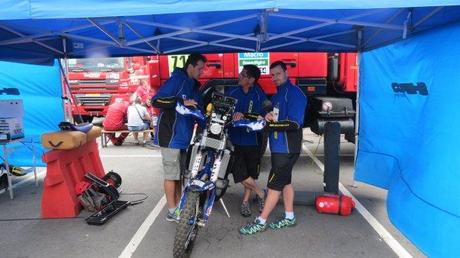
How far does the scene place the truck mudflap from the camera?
6219 mm

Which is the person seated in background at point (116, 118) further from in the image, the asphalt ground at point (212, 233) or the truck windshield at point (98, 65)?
the asphalt ground at point (212, 233)

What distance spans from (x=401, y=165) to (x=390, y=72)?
1445mm

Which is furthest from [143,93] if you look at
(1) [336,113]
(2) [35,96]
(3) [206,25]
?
(3) [206,25]

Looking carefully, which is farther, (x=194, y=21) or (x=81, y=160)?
(x=81, y=160)

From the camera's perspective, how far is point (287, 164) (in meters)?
3.63

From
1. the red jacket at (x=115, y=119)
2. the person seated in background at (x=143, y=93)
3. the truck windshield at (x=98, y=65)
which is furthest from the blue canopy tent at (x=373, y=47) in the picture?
the truck windshield at (x=98, y=65)

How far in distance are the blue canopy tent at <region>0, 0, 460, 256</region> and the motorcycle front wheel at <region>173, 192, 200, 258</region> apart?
161 cm

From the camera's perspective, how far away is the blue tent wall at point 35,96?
19.2 feet


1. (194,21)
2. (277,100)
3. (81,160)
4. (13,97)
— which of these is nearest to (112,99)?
(13,97)

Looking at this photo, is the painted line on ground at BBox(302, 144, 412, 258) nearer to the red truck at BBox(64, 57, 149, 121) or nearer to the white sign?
the white sign

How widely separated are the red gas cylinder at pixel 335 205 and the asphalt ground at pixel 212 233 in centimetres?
8

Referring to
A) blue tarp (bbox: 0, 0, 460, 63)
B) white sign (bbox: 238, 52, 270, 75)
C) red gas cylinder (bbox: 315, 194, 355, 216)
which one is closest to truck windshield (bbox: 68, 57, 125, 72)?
blue tarp (bbox: 0, 0, 460, 63)

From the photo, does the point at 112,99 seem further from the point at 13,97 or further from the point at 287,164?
the point at 287,164

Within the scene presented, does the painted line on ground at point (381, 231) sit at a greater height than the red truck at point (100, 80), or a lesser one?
lesser
